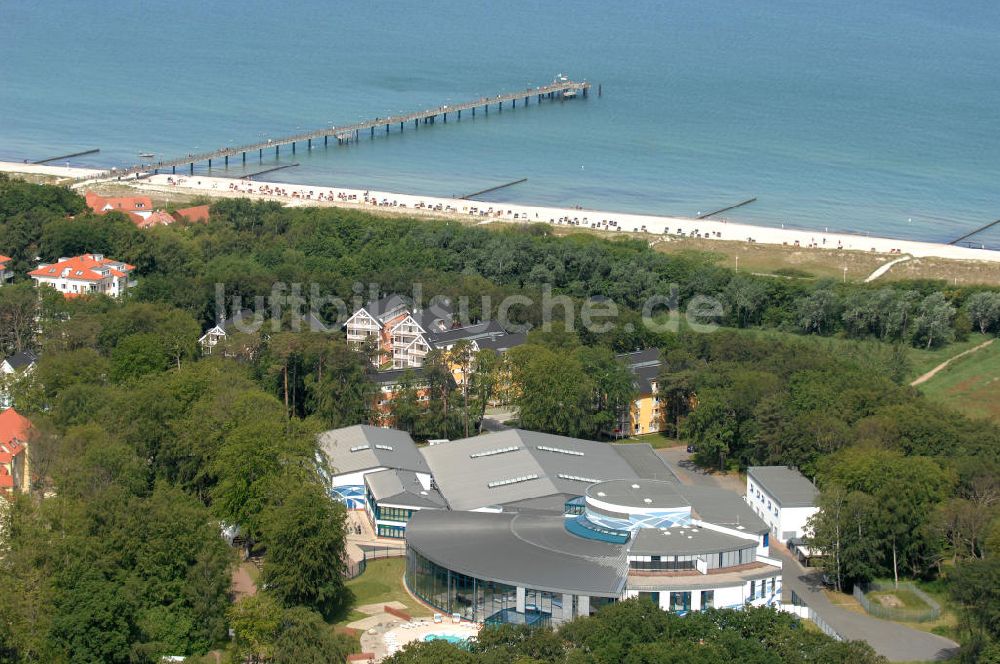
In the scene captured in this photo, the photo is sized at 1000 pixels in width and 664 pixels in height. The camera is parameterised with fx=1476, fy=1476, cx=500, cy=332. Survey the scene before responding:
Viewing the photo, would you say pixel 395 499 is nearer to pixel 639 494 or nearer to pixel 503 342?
pixel 639 494

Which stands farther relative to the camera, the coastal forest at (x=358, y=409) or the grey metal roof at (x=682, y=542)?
the grey metal roof at (x=682, y=542)

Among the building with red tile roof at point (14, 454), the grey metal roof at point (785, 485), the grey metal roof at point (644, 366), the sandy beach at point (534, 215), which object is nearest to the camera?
the grey metal roof at point (785, 485)

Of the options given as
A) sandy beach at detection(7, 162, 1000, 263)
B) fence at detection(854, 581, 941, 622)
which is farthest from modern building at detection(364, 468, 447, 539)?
sandy beach at detection(7, 162, 1000, 263)

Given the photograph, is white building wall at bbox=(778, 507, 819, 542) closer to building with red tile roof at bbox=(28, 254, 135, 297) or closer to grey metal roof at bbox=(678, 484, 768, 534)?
grey metal roof at bbox=(678, 484, 768, 534)

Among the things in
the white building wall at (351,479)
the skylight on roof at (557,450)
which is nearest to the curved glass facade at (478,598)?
the white building wall at (351,479)

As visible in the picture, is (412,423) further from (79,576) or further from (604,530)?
(79,576)

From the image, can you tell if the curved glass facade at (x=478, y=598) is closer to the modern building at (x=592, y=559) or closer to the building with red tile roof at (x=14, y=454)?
the modern building at (x=592, y=559)
